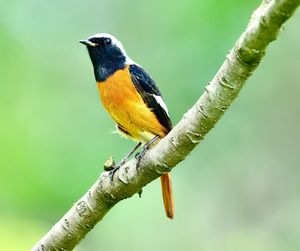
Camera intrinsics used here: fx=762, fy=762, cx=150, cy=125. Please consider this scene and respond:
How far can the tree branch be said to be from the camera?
279 centimetres

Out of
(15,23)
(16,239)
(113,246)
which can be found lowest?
(16,239)

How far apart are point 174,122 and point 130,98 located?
1322mm

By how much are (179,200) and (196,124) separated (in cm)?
475

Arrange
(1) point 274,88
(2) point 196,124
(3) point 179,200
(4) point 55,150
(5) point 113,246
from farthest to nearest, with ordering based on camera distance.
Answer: (1) point 274,88 → (3) point 179,200 → (5) point 113,246 → (4) point 55,150 → (2) point 196,124

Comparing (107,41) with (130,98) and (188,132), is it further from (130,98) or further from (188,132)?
(188,132)

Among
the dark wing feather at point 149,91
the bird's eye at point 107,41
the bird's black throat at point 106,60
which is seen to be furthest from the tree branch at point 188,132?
the bird's eye at point 107,41

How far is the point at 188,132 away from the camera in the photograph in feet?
10.9

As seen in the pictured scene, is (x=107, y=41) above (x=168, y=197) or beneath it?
above

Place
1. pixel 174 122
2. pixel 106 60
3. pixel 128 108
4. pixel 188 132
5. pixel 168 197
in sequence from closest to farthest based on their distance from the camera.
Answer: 1. pixel 188 132
2. pixel 168 197
3. pixel 128 108
4. pixel 106 60
5. pixel 174 122

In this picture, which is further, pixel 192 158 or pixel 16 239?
pixel 192 158

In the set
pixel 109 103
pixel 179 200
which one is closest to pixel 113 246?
pixel 179 200

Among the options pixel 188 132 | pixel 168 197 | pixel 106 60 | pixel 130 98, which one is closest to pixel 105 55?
pixel 106 60

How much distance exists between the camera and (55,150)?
6418 millimetres

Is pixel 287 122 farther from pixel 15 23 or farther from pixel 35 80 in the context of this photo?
pixel 15 23
